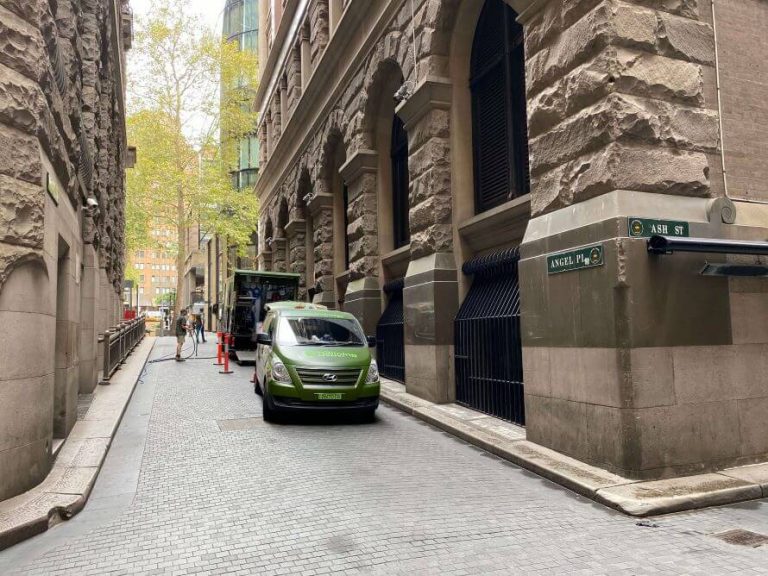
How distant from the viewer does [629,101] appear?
645 cm

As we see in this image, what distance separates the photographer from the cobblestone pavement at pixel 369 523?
402 centimetres

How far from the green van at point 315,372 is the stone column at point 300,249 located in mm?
12320

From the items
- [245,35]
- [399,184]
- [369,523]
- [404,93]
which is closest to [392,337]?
[399,184]

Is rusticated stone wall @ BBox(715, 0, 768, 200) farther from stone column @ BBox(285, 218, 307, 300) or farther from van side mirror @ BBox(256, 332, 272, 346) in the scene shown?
stone column @ BBox(285, 218, 307, 300)

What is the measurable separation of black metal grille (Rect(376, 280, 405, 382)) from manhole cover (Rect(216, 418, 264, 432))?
4730 mm

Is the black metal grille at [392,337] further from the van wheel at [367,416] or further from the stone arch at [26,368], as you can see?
the stone arch at [26,368]

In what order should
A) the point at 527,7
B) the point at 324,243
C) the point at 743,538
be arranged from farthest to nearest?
the point at 324,243, the point at 527,7, the point at 743,538

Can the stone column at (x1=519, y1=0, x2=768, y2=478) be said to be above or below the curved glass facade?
below

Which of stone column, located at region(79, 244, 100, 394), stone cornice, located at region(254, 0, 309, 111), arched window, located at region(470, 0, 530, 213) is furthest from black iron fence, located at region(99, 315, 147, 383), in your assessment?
stone cornice, located at region(254, 0, 309, 111)

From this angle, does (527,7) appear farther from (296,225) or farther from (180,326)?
(296,225)

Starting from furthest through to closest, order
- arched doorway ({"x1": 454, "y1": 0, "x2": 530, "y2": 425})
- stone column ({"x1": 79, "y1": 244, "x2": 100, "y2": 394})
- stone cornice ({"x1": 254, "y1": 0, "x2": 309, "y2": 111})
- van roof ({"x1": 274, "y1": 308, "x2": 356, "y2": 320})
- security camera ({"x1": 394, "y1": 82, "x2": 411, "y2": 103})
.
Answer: stone cornice ({"x1": 254, "y1": 0, "x2": 309, "y2": 111}), security camera ({"x1": 394, "y1": 82, "x2": 411, "y2": 103}), stone column ({"x1": 79, "y1": 244, "x2": 100, "y2": 394}), van roof ({"x1": 274, "y1": 308, "x2": 356, "y2": 320}), arched doorway ({"x1": 454, "y1": 0, "x2": 530, "y2": 425})

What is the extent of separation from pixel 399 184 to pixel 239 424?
791cm

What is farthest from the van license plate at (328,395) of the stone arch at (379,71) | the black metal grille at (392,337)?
the stone arch at (379,71)

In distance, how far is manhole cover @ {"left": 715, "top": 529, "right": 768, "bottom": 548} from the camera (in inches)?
172
